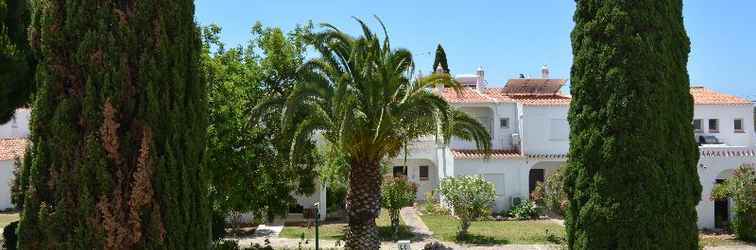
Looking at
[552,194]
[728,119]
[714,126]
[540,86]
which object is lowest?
[552,194]

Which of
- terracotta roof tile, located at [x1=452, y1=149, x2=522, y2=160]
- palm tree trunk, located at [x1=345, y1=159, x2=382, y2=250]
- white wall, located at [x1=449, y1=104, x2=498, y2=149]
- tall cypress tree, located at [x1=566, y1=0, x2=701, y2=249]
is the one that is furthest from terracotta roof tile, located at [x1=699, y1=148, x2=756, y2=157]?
tall cypress tree, located at [x1=566, y1=0, x2=701, y2=249]

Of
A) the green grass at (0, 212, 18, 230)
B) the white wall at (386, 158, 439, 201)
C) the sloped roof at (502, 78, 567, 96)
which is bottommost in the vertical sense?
the green grass at (0, 212, 18, 230)

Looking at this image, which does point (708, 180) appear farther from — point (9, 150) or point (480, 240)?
point (9, 150)

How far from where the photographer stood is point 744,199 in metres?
24.0

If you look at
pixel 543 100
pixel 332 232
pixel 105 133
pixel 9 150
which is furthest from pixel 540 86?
pixel 105 133

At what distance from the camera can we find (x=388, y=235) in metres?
25.5

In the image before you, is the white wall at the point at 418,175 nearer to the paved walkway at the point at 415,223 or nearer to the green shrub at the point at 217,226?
the paved walkway at the point at 415,223

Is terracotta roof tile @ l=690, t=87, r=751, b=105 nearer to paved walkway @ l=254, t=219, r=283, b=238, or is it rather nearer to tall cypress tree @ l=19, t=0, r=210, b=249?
paved walkway @ l=254, t=219, r=283, b=238

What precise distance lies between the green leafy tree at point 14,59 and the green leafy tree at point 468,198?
17040 millimetres

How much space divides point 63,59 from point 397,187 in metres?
19.5

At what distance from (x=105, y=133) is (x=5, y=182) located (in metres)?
32.7

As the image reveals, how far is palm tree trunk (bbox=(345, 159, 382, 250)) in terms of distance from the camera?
53.2ft

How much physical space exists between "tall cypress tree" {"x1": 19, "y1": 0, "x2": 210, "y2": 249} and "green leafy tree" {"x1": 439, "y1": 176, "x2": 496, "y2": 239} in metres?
18.3

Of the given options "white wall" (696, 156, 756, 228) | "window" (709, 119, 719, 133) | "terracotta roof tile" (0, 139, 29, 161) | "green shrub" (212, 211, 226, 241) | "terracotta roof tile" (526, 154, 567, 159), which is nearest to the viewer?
"green shrub" (212, 211, 226, 241)
